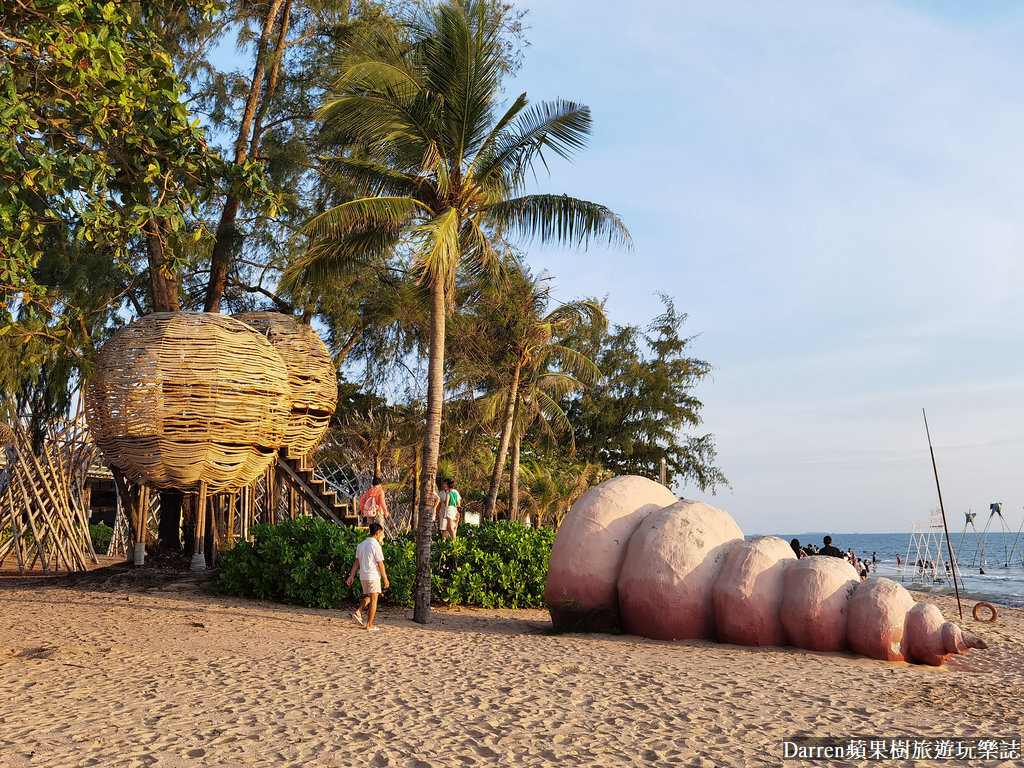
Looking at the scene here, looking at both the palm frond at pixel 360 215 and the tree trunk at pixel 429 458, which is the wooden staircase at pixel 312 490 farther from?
the palm frond at pixel 360 215

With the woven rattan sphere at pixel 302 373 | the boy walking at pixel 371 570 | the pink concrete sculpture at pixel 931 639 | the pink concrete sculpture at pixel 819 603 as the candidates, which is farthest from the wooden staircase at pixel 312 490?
the pink concrete sculpture at pixel 931 639

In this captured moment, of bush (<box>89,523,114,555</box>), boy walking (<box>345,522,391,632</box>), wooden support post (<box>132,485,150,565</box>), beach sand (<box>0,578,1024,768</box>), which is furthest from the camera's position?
bush (<box>89,523,114,555</box>)

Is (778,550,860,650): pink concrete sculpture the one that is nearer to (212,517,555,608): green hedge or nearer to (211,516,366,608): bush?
(212,517,555,608): green hedge

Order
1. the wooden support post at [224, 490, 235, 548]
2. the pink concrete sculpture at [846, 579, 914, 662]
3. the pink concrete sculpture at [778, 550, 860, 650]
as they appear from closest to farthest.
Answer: the pink concrete sculpture at [846, 579, 914, 662]
the pink concrete sculpture at [778, 550, 860, 650]
the wooden support post at [224, 490, 235, 548]

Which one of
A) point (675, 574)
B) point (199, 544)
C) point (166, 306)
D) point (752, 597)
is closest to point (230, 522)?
point (199, 544)

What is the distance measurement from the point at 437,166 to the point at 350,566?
646cm

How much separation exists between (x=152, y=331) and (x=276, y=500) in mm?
5529

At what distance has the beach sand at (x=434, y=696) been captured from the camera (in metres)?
5.59

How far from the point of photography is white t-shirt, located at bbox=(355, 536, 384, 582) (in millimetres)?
11055

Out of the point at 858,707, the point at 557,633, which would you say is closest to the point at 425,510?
the point at 557,633

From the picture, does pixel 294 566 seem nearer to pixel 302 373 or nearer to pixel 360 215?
pixel 302 373

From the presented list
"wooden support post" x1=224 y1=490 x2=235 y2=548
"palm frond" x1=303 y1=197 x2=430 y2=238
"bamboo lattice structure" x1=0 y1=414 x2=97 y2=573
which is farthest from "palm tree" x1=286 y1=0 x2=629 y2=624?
"bamboo lattice structure" x1=0 y1=414 x2=97 y2=573

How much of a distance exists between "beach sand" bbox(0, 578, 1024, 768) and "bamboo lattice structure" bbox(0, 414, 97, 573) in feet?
20.5

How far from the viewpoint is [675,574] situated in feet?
33.3
